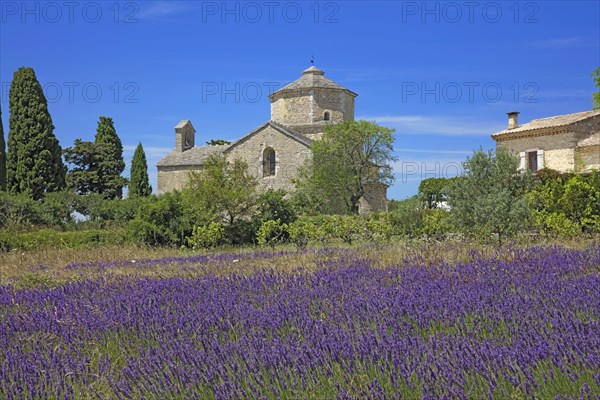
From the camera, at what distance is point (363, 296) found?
14.4ft

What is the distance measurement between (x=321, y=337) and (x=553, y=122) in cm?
2820

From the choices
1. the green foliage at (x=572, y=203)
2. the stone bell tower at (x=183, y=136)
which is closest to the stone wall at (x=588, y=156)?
the green foliage at (x=572, y=203)

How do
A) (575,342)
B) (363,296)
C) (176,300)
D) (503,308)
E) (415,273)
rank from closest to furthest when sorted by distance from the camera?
(575,342), (503,308), (363,296), (176,300), (415,273)

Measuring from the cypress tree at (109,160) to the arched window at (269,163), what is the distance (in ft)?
37.9

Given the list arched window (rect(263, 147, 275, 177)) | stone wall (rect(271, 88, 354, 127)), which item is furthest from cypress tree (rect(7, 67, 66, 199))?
stone wall (rect(271, 88, 354, 127))

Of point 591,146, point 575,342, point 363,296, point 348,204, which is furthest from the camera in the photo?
point 348,204

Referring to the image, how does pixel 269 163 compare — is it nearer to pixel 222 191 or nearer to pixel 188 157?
pixel 188 157

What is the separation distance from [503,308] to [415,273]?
65.4 inches

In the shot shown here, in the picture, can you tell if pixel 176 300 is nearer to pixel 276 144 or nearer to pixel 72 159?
pixel 276 144

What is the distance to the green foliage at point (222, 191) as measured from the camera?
1575 cm

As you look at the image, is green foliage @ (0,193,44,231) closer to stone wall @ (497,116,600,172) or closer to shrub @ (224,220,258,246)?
shrub @ (224,220,258,246)

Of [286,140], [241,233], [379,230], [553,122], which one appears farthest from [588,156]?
[241,233]

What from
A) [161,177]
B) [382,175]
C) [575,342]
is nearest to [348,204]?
[382,175]

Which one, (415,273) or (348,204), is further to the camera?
(348,204)
